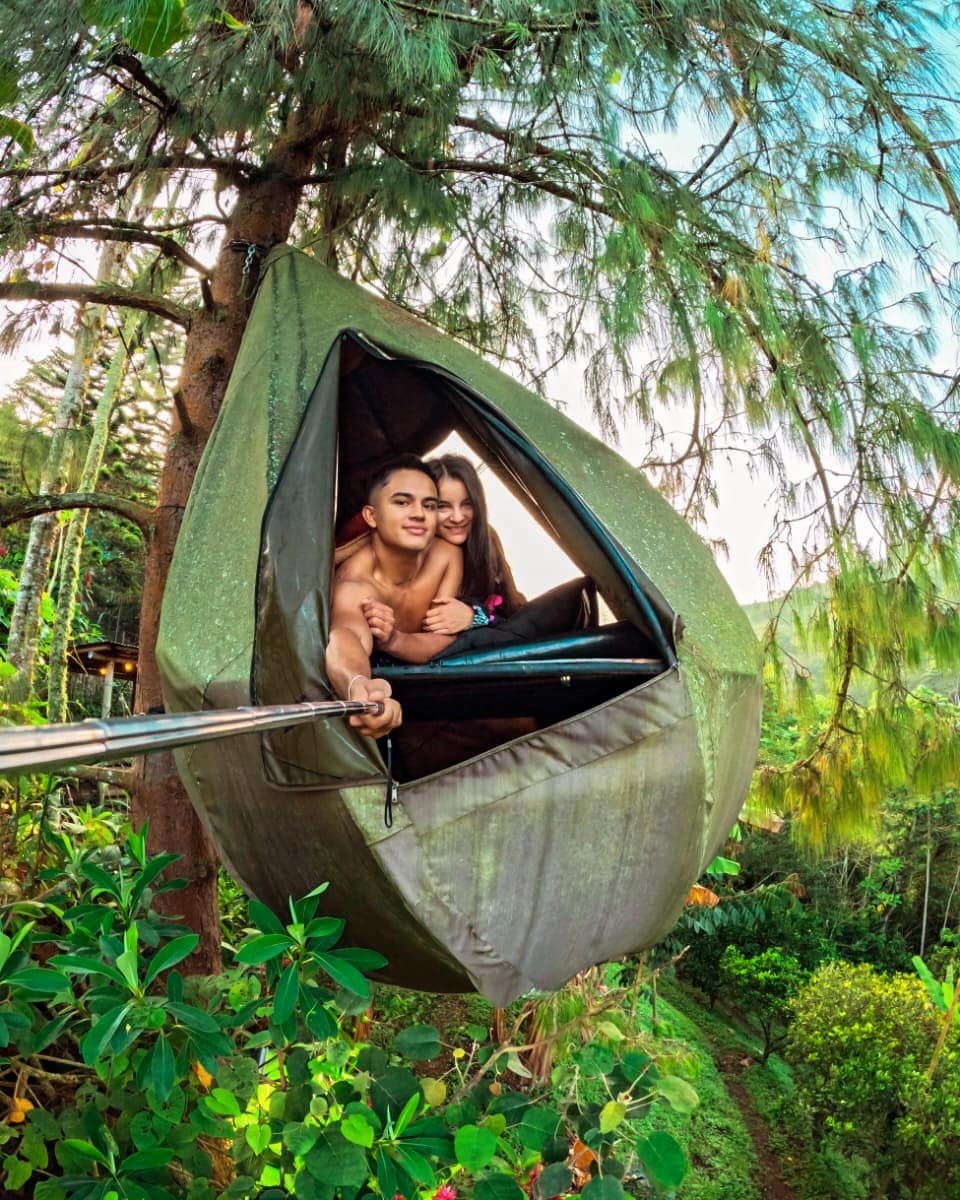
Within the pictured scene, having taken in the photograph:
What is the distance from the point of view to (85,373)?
160 inches

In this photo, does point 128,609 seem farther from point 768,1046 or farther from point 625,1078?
point 625,1078

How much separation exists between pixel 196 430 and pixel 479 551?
0.67 m

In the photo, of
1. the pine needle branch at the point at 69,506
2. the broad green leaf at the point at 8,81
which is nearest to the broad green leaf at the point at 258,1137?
the pine needle branch at the point at 69,506

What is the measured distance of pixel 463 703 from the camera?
1.59 metres

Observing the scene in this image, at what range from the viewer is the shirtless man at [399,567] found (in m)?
1.65

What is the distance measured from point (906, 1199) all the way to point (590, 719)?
5214 mm

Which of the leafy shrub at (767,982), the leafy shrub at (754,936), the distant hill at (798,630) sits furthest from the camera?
the leafy shrub at (754,936)

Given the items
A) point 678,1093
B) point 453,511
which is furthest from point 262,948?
point 453,511

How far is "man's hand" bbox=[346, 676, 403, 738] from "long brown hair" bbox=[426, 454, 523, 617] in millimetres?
816

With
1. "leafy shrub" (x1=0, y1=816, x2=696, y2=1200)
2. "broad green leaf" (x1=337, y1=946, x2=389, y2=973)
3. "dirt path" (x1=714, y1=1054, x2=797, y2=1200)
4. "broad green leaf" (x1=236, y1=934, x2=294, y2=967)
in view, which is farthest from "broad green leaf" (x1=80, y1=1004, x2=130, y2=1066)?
"dirt path" (x1=714, y1=1054, x2=797, y2=1200)

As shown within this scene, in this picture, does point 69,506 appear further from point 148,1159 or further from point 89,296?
point 148,1159

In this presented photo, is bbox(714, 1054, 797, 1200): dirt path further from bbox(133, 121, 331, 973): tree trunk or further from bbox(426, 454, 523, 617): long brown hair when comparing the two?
bbox(426, 454, 523, 617): long brown hair

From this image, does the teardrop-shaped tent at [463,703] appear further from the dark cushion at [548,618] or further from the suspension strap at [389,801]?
the dark cushion at [548,618]

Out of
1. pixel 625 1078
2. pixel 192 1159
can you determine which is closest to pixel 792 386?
pixel 625 1078
